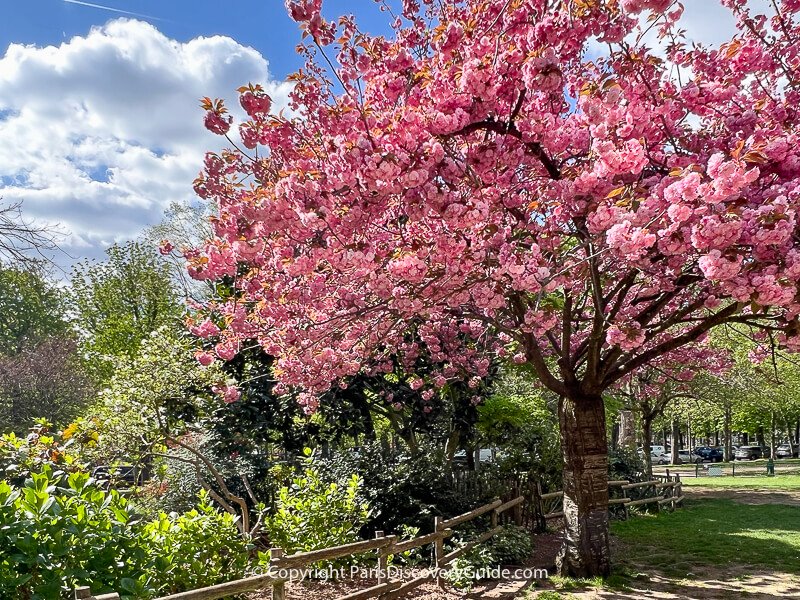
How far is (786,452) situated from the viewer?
4184 centimetres

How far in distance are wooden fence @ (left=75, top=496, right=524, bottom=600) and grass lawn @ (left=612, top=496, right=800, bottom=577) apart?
2.47 metres

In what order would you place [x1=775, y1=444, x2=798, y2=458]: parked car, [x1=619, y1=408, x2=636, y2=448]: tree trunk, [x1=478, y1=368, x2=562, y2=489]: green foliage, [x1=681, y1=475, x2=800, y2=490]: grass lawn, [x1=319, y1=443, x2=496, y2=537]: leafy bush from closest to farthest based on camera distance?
[x1=319, y1=443, x2=496, y2=537]: leafy bush < [x1=478, y1=368, x2=562, y2=489]: green foliage < [x1=619, y1=408, x2=636, y2=448]: tree trunk < [x1=681, y1=475, x2=800, y2=490]: grass lawn < [x1=775, y1=444, x2=798, y2=458]: parked car

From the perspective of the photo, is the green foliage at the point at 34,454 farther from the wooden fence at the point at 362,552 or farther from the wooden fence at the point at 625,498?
the wooden fence at the point at 625,498

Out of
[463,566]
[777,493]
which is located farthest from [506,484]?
[777,493]

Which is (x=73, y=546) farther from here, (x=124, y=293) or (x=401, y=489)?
(x=124, y=293)

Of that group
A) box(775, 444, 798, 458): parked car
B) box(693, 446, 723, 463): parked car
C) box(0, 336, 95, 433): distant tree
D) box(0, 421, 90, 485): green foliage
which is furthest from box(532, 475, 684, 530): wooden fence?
box(775, 444, 798, 458): parked car

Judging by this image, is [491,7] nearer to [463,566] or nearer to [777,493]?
[463,566]

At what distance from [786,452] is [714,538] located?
3935 centimetres

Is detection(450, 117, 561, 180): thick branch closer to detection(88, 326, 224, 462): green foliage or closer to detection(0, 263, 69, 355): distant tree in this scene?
detection(88, 326, 224, 462): green foliage

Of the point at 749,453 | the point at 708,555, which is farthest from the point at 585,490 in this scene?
the point at 749,453

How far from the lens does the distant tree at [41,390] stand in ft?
77.4

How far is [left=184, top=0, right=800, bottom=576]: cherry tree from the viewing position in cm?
416

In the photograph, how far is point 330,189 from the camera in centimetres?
434

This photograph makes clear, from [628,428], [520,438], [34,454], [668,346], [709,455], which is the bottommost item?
[709,455]
